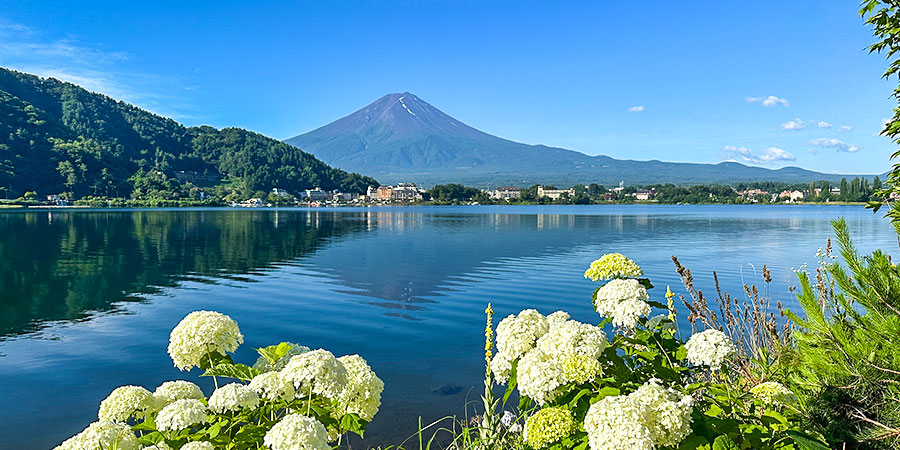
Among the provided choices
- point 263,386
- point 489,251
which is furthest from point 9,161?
point 263,386

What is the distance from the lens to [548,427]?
2.31m

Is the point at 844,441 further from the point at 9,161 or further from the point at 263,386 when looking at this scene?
the point at 9,161

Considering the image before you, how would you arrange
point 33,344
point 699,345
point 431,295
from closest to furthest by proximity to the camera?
point 699,345
point 33,344
point 431,295

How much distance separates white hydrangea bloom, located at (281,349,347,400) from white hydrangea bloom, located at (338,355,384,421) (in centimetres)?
20

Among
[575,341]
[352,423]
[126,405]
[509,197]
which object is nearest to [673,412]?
[575,341]

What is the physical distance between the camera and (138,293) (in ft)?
61.9

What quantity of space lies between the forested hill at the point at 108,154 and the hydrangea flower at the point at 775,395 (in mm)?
152628

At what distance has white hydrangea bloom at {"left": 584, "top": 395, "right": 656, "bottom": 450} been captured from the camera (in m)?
1.91

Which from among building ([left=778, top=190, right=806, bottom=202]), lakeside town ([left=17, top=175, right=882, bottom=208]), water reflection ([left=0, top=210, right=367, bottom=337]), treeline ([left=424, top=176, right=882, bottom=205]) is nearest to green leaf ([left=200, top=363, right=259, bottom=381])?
water reflection ([left=0, top=210, right=367, bottom=337])

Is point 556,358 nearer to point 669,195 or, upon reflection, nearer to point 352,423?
point 352,423

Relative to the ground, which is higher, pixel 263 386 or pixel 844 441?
pixel 263 386

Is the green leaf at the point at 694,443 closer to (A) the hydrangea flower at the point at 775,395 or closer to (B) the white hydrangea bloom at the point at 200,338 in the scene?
(A) the hydrangea flower at the point at 775,395

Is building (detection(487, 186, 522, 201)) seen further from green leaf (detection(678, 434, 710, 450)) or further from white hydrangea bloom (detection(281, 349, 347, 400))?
green leaf (detection(678, 434, 710, 450))

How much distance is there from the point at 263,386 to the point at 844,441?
8.16 feet
